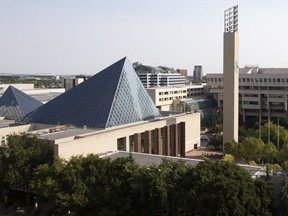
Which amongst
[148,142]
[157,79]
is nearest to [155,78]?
[157,79]

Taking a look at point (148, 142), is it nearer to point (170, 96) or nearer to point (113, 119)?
point (113, 119)

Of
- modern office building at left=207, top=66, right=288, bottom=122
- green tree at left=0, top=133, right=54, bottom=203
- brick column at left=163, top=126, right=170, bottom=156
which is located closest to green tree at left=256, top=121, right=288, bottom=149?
brick column at left=163, top=126, right=170, bottom=156

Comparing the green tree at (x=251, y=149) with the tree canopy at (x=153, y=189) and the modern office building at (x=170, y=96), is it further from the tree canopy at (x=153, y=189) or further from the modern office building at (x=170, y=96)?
the modern office building at (x=170, y=96)

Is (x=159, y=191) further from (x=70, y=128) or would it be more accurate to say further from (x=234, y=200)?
(x=70, y=128)

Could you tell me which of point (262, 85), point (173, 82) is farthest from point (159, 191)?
point (173, 82)

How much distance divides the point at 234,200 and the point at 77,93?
34.4 m

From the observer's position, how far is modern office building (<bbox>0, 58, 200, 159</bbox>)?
47.5 m

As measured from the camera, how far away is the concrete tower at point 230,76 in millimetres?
54688

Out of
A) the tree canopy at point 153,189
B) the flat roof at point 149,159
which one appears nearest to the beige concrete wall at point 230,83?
the flat roof at point 149,159

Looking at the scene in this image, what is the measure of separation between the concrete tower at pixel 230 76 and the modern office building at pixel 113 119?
22.3 feet

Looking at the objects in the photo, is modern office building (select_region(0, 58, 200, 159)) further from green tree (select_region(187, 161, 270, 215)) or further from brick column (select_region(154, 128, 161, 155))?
green tree (select_region(187, 161, 270, 215))

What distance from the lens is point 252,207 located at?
85.1ft

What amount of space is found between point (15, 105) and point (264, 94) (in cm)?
5417

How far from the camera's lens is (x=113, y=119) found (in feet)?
165
